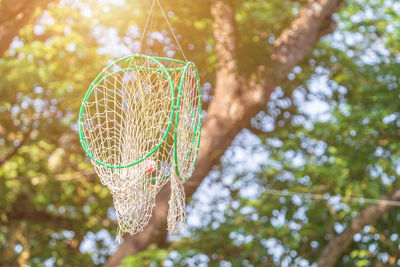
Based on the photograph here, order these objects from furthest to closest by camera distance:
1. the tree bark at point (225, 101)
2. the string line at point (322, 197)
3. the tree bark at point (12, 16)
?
the string line at point (322, 197) → the tree bark at point (225, 101) → the tree bark at point (12, 16)

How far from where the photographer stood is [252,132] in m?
8.66

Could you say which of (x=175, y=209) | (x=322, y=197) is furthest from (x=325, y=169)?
(x=175, y=209)

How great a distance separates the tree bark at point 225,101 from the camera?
20.5 ft

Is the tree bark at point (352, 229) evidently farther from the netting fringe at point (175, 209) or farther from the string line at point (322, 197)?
the netting fringe at point (175, 209)

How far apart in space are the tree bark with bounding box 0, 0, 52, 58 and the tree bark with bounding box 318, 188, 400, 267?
4591 millimetres

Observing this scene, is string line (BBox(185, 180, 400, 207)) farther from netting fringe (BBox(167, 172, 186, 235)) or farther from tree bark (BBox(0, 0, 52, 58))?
netting fringe (BBox(167, 172, 186, 235))

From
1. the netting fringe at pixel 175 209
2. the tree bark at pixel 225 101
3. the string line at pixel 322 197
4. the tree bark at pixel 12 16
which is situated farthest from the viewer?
the string line at pixel 322 197

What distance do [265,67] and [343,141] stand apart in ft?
6.34

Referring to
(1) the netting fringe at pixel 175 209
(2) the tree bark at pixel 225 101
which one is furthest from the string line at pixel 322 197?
(1) the netting fringe at pixel 175 209

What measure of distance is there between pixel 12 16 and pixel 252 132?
4.57 metres

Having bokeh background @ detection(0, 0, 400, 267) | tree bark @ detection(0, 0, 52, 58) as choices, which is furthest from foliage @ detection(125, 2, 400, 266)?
tree bark @ detection(0, 0, 52, 58)

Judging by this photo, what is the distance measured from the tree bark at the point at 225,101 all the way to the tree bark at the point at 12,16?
2.25 meters

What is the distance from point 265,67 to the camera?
6520 mm

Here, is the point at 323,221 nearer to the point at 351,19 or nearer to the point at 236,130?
the point at 236,130
